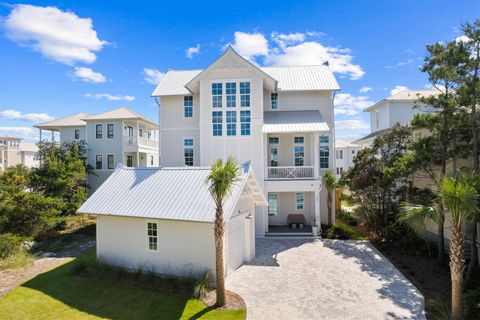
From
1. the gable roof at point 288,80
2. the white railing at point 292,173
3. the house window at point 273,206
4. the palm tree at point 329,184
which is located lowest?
the house window at point 273,206

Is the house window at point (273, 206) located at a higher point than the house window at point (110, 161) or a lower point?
lower

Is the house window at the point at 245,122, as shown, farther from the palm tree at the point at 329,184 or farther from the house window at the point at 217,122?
the palm tree at the point at 329,184

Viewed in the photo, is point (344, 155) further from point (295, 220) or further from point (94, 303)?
point (94, 303)

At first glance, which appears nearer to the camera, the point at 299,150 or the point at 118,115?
the point at 299,150

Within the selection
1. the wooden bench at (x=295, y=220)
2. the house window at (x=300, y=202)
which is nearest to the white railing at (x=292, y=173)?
the house window at (x=300, y=202)

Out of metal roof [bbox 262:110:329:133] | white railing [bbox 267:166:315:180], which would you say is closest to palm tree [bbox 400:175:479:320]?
metal roof [bbox 262:110:329:133]

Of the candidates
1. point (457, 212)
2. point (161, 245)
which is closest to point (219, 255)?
point (161, 245)

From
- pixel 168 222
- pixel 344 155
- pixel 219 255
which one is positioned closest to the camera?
pixel 219 255
